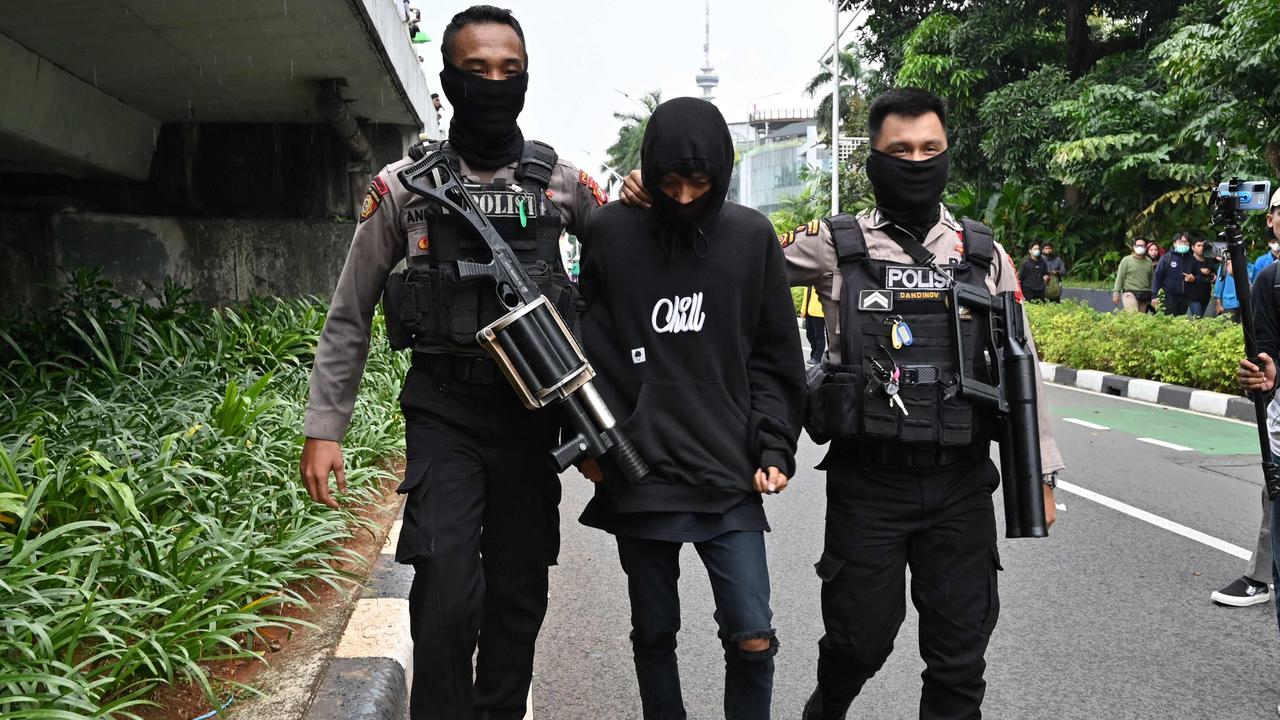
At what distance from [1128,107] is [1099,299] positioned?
322cm

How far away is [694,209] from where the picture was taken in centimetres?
290

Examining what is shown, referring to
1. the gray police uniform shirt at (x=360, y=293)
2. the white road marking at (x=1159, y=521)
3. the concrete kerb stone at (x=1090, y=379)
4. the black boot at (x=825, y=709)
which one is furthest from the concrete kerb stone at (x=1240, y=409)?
the gray police uniform shirt at (x=360, y=293)

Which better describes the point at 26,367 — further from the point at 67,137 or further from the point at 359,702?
the point at 359,702

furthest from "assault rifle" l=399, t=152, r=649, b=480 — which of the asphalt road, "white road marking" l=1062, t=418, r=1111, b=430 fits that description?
"white road marking" l=1062, t=418, r=1111, b=430

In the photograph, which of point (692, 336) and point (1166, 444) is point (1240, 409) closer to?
point (1166, 444)

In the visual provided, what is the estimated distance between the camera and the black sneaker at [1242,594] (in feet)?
16.0

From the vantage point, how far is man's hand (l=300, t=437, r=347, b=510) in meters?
3.04

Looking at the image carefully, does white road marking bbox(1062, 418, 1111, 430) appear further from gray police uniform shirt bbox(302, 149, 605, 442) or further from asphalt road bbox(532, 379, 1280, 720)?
gray police uniform shirt bbox(302, 149, 605, 442)

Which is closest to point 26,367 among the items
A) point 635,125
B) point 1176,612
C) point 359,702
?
point 359,702

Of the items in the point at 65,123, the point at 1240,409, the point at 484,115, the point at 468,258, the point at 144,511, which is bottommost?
the point at 1240,409

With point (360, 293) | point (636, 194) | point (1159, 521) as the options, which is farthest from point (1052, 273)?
point (360, 293)

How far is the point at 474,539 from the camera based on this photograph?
117 inches

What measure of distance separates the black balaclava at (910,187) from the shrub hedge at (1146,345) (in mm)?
8926

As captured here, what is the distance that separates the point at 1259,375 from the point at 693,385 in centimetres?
226
